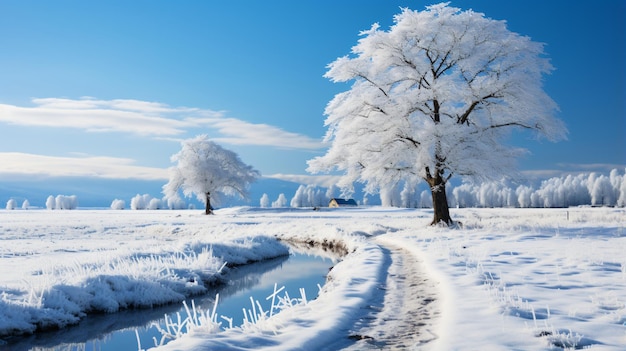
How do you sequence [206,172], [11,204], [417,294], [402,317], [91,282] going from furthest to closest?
[11,204] → [206,172] → [91,282] → [417,294] → [402,317]

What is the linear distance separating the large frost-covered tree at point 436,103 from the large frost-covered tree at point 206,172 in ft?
128

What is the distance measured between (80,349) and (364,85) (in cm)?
2024

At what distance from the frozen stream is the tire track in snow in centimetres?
309

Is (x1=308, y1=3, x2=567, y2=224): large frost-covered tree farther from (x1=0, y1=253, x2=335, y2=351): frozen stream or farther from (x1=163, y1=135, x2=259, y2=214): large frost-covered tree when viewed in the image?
(x1=163, y1=135, x2=259, y2=214): large frost-covered tree

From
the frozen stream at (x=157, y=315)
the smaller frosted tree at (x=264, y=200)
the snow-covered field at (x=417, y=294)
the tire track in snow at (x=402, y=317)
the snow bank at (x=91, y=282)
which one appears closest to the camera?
the snow-covered field at (x=417, y=294)

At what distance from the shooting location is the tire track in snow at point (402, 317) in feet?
20.9

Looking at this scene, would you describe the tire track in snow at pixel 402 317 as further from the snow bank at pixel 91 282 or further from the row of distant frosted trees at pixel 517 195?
the row of distant frosted trees at pixel 517 195

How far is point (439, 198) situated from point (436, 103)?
→ 523 centimetres

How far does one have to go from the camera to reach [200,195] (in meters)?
65.2

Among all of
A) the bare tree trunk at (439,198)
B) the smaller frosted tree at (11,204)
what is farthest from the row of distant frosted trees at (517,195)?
the bare tree trunk at (439,198)

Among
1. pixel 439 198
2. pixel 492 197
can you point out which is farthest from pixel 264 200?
pixel 439 198

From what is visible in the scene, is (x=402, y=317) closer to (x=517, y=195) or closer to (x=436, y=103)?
(x=436, y=103)

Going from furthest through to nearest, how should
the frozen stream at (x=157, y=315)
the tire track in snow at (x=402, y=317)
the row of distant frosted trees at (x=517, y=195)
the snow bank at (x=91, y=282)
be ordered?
the row of distant frosted trees at (x=517, y=195) → the snow bank at (x=91, y=282) → the frozen stream at (x=157, y=315) → the tire track in snow at (x=402, y=317)

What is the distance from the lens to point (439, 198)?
83.8 ft
